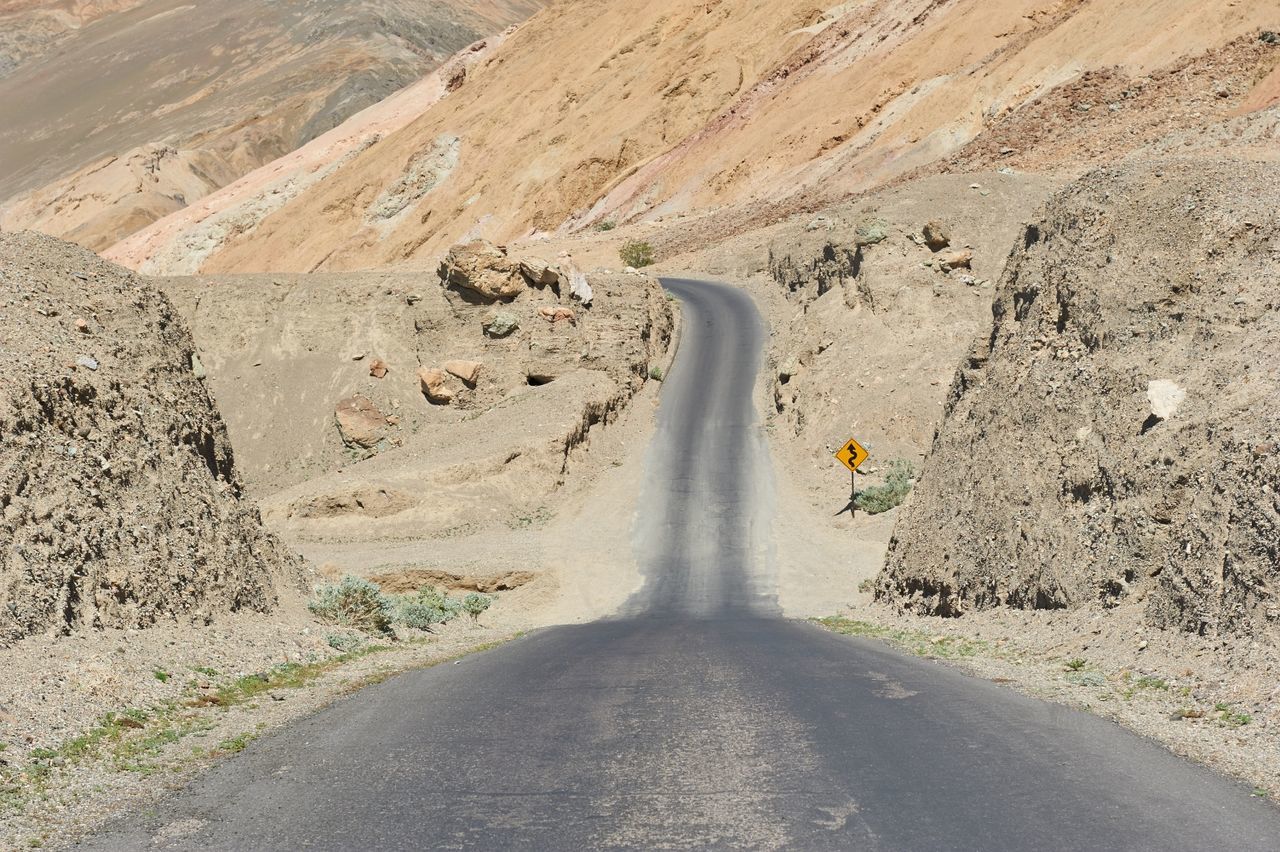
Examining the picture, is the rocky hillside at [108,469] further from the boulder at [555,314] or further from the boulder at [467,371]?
the boulder at [555,314]

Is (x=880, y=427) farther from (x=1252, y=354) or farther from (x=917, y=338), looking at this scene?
(x=1252, y=354)

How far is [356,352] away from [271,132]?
3808 inches

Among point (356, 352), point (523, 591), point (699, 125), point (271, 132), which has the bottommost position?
point (523, 591)

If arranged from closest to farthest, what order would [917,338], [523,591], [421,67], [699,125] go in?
[523,591] → [917,338] → [699,125] → [421,67]

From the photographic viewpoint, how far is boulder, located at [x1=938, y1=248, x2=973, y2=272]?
142ft

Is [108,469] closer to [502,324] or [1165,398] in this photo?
[1165,398]

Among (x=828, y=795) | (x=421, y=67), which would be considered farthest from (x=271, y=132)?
(x=828, y=795)

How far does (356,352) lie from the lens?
44.9 m

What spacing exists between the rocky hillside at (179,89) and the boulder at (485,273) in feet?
260

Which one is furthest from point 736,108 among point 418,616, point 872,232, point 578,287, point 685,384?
point 418,616

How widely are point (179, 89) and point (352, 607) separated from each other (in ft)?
492

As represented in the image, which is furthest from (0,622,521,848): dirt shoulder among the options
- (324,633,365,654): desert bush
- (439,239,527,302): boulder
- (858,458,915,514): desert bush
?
(439,239,527,302): boulder

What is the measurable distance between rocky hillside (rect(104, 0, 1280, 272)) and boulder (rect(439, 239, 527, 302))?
24.6 m

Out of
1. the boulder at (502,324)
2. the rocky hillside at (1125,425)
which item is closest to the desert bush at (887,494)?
the rocky hillside at (1125,425)
